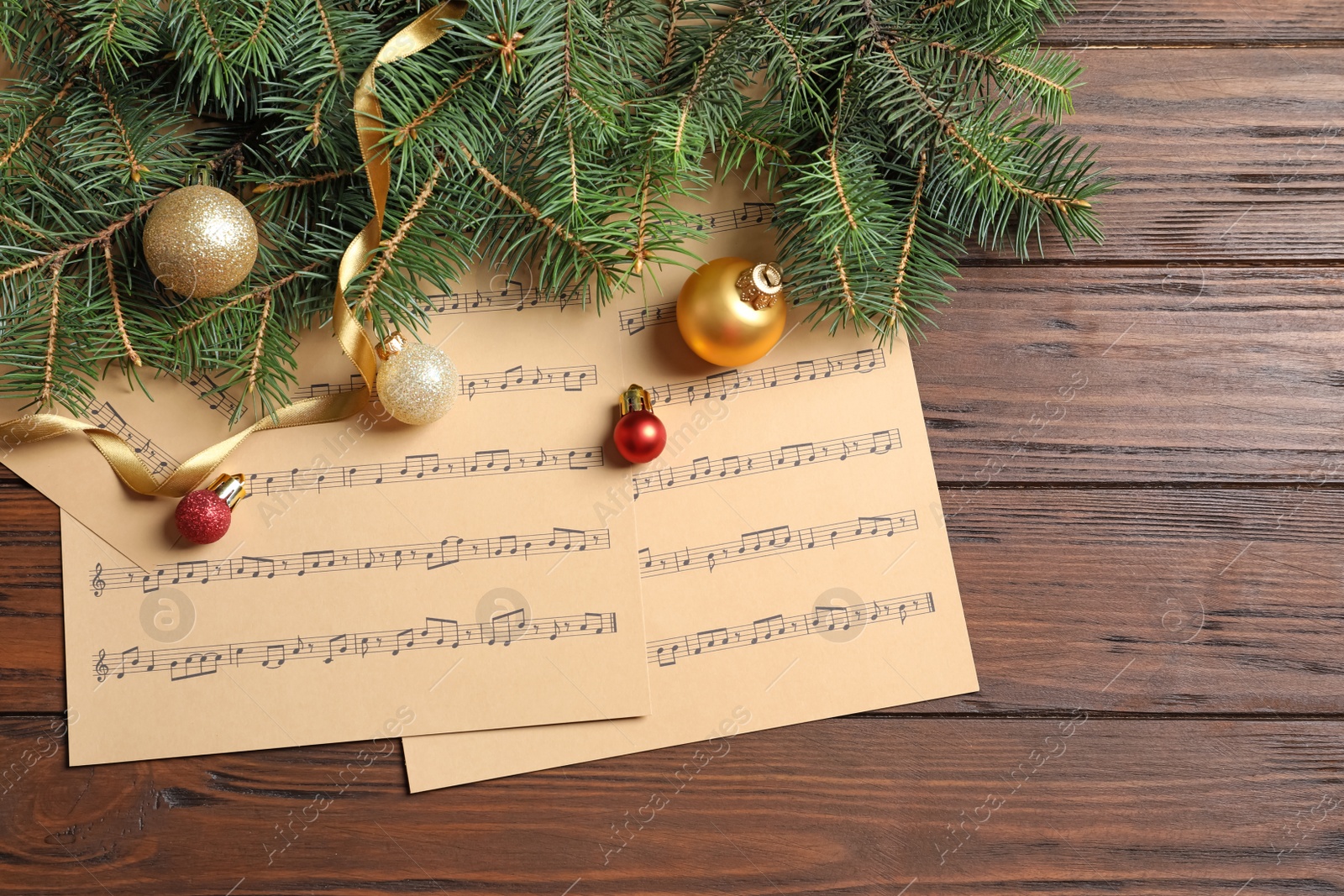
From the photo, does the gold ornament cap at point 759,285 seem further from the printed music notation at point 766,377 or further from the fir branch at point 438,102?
the fir branch at point 438,102

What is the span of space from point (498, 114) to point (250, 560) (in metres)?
0.47

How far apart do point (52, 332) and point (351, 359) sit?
25 cm

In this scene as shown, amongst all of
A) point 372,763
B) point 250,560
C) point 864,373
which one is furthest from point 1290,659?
A: point 250,560

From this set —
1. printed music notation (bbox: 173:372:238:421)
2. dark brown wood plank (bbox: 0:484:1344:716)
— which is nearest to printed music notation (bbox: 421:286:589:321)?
printed music notation (bbox: 173:372:238:421)

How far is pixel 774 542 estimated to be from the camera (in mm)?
866

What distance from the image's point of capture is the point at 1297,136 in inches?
37.5

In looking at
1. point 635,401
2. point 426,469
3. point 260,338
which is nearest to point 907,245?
point 635,401

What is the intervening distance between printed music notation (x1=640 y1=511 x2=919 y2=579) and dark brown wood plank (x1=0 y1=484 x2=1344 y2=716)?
0.04 m

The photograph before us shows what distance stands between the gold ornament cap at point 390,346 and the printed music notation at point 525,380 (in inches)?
Result: 2.6

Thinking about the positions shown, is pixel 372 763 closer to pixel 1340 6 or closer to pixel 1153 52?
pixel 1153 52

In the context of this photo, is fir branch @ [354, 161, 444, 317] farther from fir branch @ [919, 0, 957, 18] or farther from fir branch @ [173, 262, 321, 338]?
fir branch @ [919, 0, 957, 18]

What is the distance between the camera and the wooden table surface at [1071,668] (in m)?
0.82

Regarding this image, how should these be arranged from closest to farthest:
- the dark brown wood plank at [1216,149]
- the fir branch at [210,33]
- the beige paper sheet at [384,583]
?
the fir branch at [210,33] → the beige paper sheet at [384,583] → the dark brown wood plank at [1216,149]

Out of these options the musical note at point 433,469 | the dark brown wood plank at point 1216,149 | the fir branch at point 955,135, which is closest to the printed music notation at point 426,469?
the musical note at point 433,469
